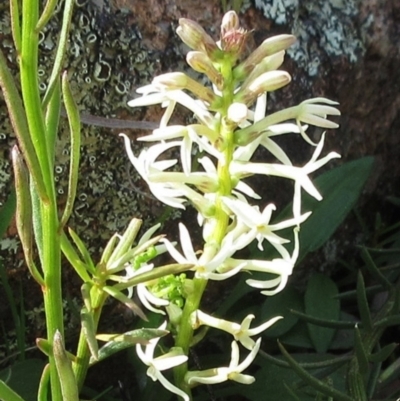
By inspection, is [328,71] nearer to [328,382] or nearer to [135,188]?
[135,188]

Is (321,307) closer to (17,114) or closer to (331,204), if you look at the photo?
(331,204)

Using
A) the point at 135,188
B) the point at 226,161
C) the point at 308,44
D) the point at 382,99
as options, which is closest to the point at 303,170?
the point at 226,161

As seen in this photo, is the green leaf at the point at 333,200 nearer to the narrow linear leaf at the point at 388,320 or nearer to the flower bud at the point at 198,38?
the narrow linear leaf at the point at 388,320

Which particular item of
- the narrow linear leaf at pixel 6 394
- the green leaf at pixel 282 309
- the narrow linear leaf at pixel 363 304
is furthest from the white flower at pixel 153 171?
the green leaf at pixel 282 309

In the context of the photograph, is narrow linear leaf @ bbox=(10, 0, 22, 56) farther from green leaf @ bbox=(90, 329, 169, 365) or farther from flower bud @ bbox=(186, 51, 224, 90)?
green leaf @ bbox=(90, 329, 169, 365)

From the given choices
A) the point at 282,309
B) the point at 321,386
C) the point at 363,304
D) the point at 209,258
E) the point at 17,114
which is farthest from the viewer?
the point at 282,309

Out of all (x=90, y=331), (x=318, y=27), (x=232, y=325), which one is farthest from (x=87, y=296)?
(x=318, y=27)
